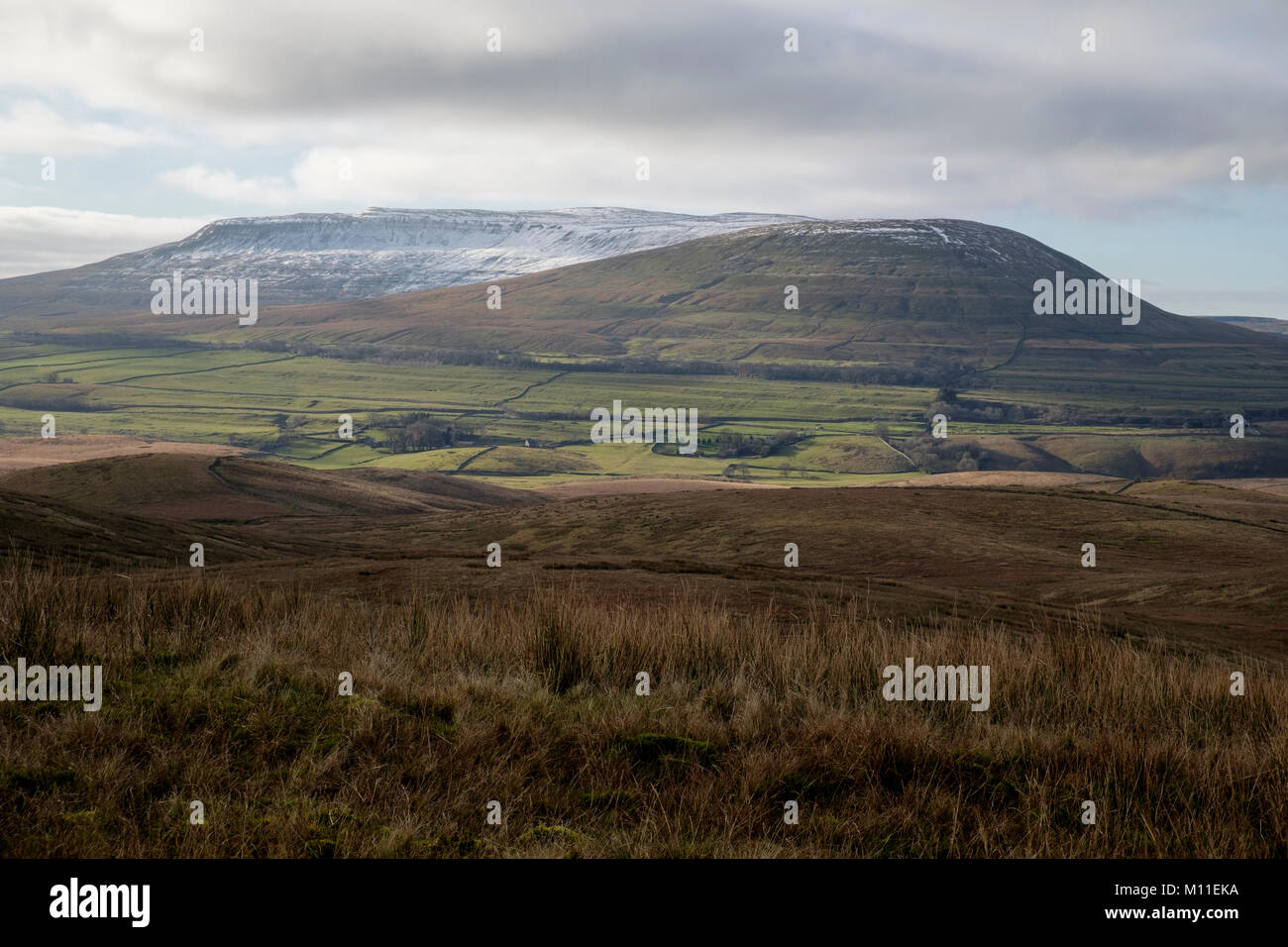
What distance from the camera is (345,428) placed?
123m

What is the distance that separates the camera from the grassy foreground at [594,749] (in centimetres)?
552

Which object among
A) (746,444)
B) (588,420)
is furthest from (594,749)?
(588,420)

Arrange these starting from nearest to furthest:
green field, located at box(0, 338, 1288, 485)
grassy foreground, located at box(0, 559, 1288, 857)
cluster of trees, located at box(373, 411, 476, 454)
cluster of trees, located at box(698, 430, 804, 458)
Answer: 1. grassy foreground, located at box(0, 559, 1288, 857)
2. green field, located at box(0, 338, 1288, 485)
3. cluster of trees, located at box(373, 411, 476, 454)
4. cluster of trees, located at box(698, 430, 804, 458)

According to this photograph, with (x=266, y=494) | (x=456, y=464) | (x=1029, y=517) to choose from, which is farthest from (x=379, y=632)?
(x=456, y=464)

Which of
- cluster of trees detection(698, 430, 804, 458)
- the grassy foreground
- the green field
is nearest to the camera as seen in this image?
the grassy foreground

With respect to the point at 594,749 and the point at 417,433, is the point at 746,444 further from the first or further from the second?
the point at 594,749

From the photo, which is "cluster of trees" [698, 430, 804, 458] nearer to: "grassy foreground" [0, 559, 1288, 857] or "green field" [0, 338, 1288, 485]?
"green field" [0, 338, 1288, 485]

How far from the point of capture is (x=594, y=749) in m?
6.56

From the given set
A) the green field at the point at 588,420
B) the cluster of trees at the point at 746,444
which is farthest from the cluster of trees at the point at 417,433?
the cluster of trees at the point at 746,444

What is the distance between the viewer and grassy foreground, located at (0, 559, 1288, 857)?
5.52 m

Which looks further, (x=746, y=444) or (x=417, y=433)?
(x=746, y=444)

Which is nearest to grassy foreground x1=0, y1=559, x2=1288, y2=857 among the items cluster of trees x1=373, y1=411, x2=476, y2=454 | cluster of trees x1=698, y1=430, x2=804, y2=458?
cluster of trees x1=373, y1=411, x2=476, y2=454

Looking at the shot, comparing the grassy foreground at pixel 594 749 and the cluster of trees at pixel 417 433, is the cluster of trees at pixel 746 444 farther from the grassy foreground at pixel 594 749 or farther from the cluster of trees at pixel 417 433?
the grassy foreground at pixel 594 749

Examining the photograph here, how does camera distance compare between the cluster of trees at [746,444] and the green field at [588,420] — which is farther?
the cluster of trees at [746,444]
